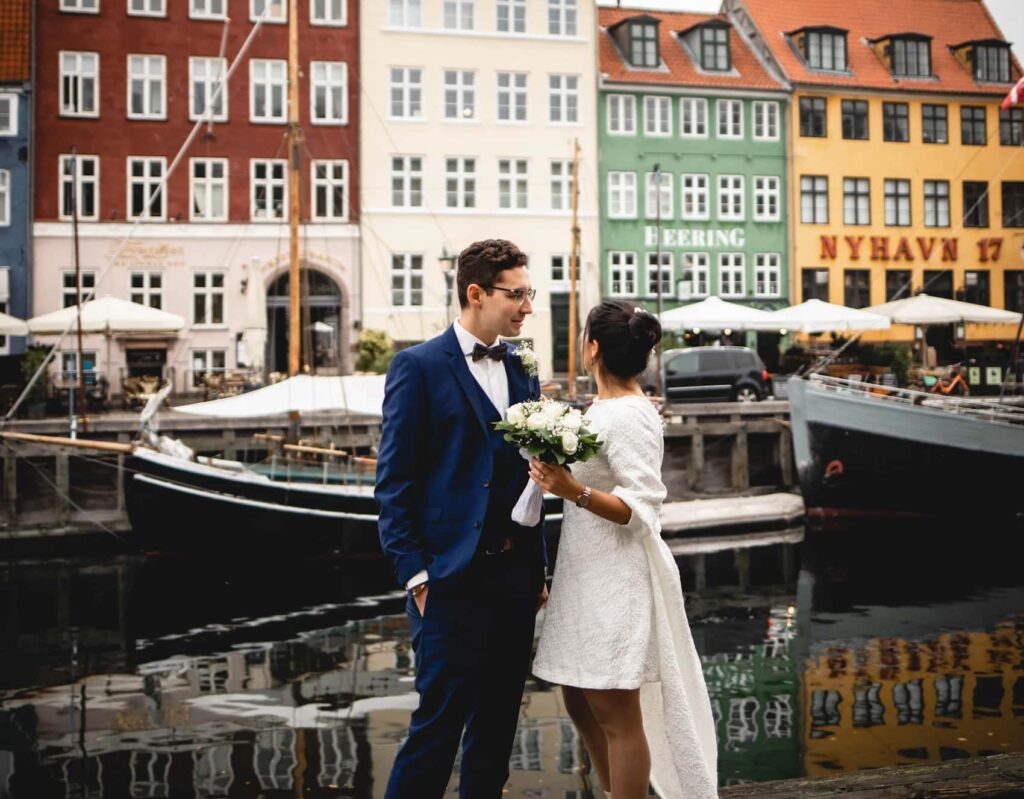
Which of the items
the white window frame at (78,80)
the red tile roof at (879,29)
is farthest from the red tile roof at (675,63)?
the white window frame at (78,80)

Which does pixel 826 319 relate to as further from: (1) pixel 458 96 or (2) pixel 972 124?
(2) pixel 972 124

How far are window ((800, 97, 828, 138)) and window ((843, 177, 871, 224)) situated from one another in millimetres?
1851

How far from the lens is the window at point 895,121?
3744cm

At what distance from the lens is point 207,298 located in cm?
3056

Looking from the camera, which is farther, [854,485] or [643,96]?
[643,96]

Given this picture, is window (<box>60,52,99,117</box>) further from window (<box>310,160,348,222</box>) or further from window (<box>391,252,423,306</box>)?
window (<box>391,252,423,306</box>)

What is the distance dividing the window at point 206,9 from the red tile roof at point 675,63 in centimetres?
1176

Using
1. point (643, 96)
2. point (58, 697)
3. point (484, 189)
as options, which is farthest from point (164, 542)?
point (643, 96)

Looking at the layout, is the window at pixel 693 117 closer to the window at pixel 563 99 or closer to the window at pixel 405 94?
the window at pixel 563 99

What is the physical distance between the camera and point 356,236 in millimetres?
31906

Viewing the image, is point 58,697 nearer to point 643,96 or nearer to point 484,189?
point 484,189

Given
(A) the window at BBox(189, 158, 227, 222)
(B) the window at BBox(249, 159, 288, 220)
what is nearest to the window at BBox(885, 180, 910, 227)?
(B) the window at BBox(249, 159, 288, 220)

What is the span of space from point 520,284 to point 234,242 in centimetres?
2891

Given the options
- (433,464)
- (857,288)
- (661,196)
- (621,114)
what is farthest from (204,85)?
(433,464)
